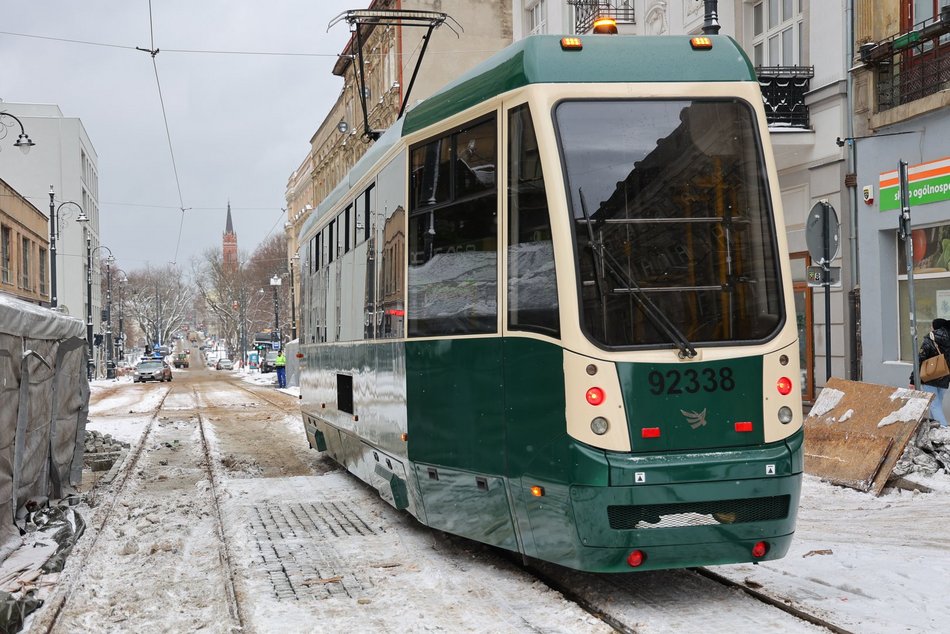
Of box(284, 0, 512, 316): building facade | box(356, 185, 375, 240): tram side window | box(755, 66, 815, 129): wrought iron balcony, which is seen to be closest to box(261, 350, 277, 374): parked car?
box(284, 0, 512, 316): building facade

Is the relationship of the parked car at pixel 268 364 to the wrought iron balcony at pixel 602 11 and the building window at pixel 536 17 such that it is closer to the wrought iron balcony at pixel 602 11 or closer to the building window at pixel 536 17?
the building window at pixel 536 17

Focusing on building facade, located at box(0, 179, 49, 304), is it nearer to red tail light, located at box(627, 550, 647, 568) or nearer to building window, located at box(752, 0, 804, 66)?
building window, located at box(752, 0, 804, 66)

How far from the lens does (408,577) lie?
666 centimetres

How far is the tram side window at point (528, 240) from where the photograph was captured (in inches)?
233

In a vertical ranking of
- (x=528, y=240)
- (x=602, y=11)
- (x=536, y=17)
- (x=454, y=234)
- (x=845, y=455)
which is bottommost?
(x=845, y=455)

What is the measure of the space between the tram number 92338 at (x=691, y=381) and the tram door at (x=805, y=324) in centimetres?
1267

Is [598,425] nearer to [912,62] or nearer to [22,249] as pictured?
[912,62]

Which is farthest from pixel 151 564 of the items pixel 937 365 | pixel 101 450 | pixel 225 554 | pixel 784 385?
pixel 101 450

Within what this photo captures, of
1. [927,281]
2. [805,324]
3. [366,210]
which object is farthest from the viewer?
[805,324]

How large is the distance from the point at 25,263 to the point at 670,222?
4959 centimetres

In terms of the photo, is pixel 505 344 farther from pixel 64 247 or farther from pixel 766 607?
pixel 64 247

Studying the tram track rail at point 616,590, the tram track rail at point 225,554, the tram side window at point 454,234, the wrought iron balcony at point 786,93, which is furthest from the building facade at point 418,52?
the tram track rail at point 616,590

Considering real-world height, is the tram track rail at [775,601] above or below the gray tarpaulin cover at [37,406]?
below

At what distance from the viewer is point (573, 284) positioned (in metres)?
5.74
